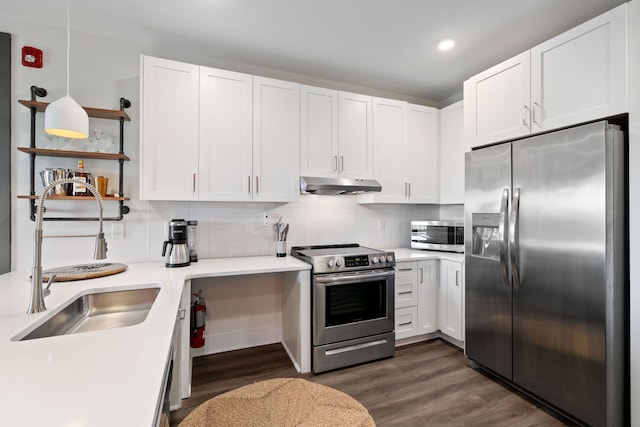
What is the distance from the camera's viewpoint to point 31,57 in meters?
2.18

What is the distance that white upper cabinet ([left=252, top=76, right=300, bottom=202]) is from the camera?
8.29ft

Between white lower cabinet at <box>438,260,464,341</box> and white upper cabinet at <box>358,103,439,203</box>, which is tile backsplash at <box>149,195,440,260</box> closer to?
white upper cabinet at <box>358,103,439,203</box>

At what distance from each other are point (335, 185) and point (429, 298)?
148 cm

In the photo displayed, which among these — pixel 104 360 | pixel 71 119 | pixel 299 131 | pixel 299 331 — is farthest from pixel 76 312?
pixel 299 131

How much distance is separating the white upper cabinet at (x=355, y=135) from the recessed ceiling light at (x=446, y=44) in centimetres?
75

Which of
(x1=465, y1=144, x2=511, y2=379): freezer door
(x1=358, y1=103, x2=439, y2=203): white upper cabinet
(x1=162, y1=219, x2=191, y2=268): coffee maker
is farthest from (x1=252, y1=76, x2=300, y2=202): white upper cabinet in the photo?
(x1=465, y1=144, x2=511, y2=379): freezer door

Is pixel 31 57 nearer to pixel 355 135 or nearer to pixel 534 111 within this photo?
pixel 355 135

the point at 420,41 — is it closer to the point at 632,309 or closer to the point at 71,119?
the point at 632,309

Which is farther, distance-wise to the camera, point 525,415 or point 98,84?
point 98,84

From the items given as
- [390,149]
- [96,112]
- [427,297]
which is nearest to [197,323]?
[96,112]

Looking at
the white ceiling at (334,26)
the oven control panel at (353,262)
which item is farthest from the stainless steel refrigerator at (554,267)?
the white ceiling at (334,26)

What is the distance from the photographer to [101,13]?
209 centimetres

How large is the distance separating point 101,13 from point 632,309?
3781 mm

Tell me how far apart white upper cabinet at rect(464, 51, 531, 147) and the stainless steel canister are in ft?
10.3
